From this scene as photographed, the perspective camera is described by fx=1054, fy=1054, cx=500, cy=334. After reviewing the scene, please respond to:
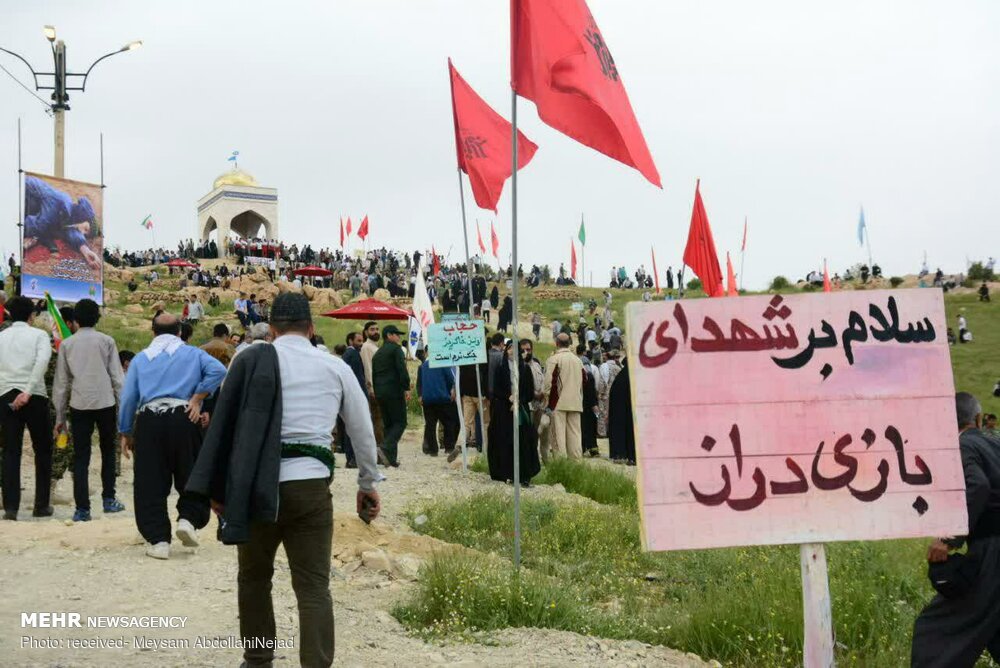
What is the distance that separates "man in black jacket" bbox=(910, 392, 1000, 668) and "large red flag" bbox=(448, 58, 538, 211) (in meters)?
7.49

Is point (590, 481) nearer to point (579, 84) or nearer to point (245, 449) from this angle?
point (579, 84)

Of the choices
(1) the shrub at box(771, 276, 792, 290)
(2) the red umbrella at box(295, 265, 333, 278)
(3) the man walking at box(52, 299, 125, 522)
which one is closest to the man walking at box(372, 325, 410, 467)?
(3) the man walking at box(52, 299, 125, 522)

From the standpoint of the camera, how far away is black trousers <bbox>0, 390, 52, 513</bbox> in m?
8.40

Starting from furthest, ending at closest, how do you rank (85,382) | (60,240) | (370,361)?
(370,361) < (60,240) < (85,382)

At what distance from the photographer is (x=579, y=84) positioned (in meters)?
7.07

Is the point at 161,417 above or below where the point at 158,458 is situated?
above

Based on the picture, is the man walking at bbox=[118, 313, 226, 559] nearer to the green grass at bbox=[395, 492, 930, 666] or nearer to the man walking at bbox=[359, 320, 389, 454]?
the green grass at bbox=[395, 492, 930, 666]

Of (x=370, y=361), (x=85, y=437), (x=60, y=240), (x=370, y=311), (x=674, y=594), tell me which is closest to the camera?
(x=674, y=594)

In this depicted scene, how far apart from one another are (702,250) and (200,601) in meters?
11.7

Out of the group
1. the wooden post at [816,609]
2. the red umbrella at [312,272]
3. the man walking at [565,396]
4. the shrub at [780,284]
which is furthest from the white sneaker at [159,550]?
the shrub at [780,284]

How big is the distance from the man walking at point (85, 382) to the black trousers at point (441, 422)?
6877 mm

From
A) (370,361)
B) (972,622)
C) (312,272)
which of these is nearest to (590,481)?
(370,361)

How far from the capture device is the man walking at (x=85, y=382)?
820cm

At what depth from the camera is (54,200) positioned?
12.7 meters
